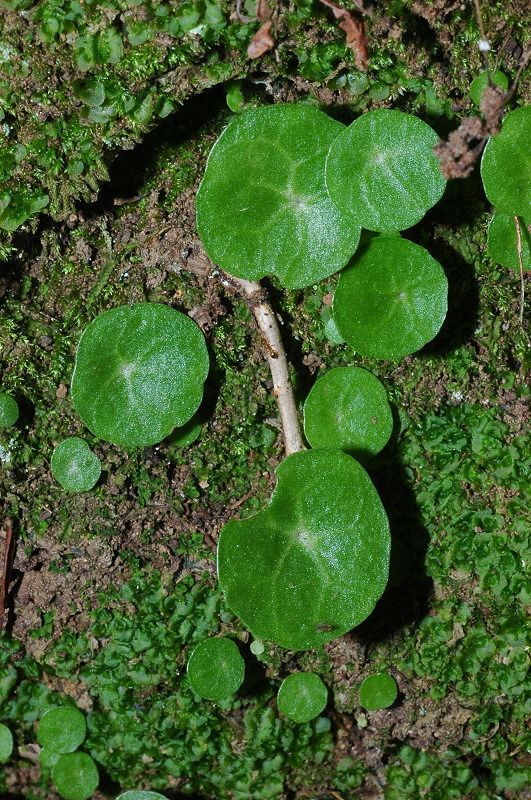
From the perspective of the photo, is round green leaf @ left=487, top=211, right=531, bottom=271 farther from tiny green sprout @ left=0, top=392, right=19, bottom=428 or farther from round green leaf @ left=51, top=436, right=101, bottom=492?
tiny green sprout @ left=0, top=392, right=19, bottom=428

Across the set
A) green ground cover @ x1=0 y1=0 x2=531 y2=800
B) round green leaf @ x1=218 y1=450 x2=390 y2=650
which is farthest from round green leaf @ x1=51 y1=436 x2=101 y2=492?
round green leaf @ x1=218 y1=450 x2=390 y2=650

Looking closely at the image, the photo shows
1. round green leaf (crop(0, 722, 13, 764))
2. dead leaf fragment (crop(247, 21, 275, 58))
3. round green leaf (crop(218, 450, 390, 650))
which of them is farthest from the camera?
round green leaf (crop(0, 722, 13, 764))

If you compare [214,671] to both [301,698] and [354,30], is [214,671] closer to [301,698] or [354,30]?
[301,698]

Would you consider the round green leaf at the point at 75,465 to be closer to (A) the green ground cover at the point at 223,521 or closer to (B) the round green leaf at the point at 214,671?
(A) the green ground cover at the point at 223,521

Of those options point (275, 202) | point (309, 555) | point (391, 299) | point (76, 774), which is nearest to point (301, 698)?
point (309, 555)

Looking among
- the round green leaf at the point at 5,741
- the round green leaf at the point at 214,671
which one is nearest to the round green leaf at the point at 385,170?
the round green leaf at the point at 214,671

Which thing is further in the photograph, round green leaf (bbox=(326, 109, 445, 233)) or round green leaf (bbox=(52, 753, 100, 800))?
round green leaf (bbox=(52, 753, 100, 800))

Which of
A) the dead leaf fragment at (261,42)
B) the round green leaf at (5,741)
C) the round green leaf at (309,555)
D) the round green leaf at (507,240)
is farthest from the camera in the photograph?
the round green leaf at (5,741)
